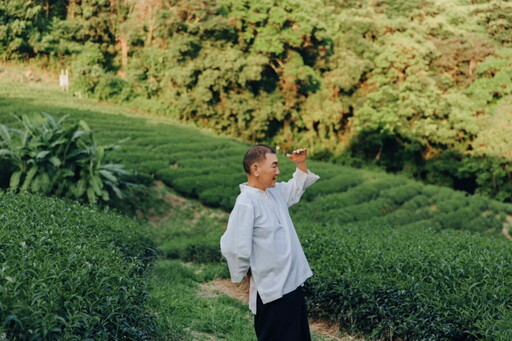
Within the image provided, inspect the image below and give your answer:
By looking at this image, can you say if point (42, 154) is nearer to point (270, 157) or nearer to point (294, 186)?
point (294, 186)

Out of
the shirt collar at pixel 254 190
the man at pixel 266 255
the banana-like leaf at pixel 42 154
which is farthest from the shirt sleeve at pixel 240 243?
the banana-like leaf at pixel 42 154

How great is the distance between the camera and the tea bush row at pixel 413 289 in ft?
12.3

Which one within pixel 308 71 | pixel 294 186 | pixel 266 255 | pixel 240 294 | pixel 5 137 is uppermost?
pixel 308 71

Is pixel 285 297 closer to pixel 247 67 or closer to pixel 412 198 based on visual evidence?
pixel 412 198

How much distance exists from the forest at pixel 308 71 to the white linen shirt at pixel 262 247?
19236 mm

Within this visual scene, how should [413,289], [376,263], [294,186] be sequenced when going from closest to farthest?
[294,186] → [413,289] → [376,263]

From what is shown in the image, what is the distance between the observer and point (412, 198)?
16016mm

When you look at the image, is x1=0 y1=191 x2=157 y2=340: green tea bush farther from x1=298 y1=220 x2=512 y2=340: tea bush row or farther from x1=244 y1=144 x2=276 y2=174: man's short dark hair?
x1=298 y1=220 x2=512 y2=340: tea bush row

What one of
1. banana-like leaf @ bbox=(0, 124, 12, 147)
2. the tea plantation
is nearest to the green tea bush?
the tea plantation

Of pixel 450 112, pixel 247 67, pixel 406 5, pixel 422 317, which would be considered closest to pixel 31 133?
pixel 422 317

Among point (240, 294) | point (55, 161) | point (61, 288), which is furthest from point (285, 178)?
point (61, 288)

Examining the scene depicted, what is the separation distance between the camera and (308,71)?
78.6 feet

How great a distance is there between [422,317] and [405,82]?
2051 centimetres

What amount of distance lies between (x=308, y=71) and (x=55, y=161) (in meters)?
17.2
